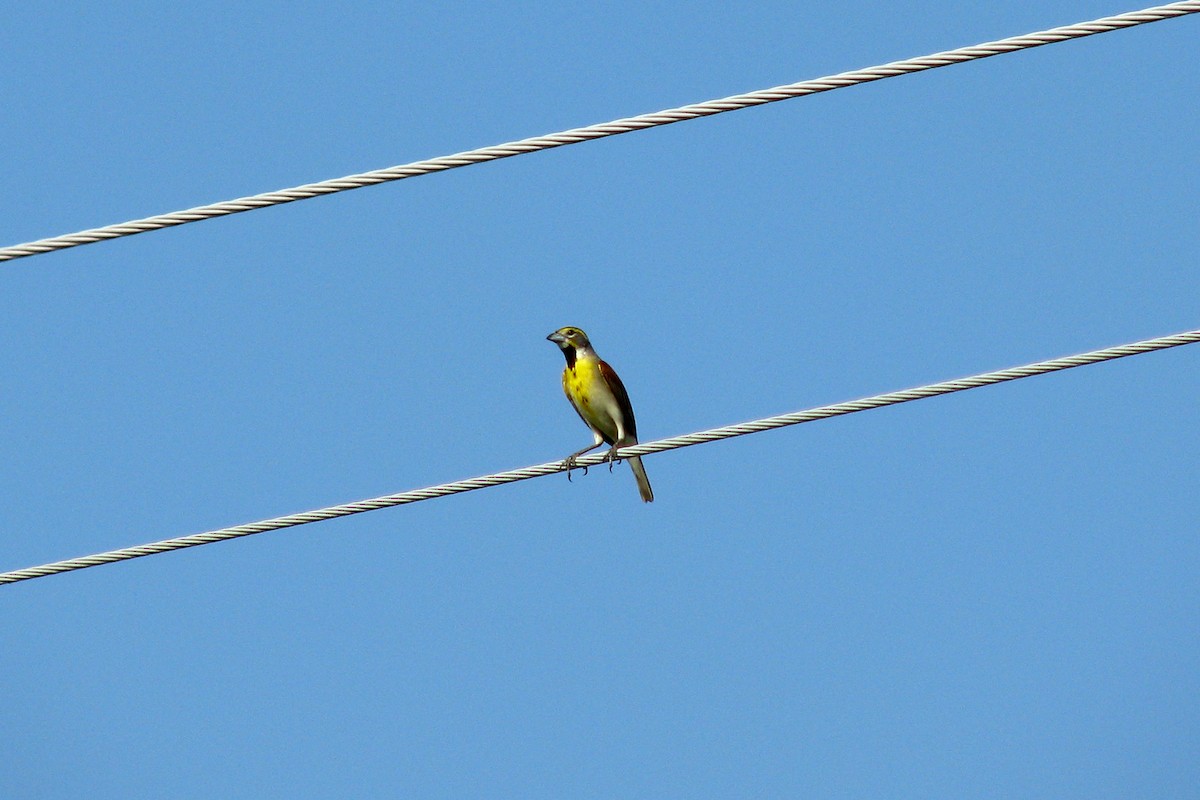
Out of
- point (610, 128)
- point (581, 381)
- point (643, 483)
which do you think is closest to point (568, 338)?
point (581, 381)

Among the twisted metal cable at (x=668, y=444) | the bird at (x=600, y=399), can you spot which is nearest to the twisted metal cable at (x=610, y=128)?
the twisted metal cable at (x=668, y=444)

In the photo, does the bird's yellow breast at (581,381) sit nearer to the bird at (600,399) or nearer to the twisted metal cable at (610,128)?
the bird at (600,399)

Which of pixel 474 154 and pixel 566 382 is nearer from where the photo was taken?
pixel 474 154

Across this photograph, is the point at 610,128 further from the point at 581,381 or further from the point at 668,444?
the point at 581,381

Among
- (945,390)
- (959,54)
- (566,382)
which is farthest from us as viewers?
(566,382)

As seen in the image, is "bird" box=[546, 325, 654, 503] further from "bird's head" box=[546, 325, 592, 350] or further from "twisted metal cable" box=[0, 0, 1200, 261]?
"twisted metal cable" box=[0, 0, 1200, 261]

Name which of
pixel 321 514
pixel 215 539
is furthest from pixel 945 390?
pixel 215 539

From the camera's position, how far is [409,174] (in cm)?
723

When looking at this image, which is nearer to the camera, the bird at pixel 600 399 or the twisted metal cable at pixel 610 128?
the twisted metal cable at pixel 610 128

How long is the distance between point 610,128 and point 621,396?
5726 millimetres

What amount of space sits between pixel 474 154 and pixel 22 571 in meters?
2.97

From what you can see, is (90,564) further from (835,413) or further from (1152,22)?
(1152,22)

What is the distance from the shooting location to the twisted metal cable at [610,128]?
698 centimetres

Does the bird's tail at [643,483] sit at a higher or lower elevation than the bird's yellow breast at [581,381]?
lower
